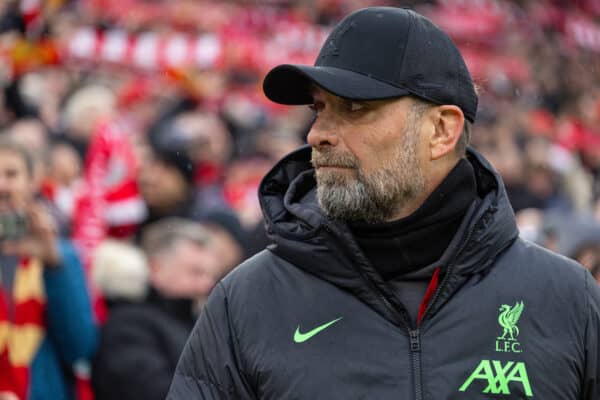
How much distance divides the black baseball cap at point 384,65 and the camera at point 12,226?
240 centimetres

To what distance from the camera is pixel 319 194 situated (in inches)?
128

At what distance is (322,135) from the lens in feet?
10.6

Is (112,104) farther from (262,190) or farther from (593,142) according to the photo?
(262,190)

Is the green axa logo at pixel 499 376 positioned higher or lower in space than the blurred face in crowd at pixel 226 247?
higher

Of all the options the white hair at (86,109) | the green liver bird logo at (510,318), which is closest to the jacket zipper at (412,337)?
the green liver bird logo at (510,318)

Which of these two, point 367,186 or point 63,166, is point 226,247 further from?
point 367,186

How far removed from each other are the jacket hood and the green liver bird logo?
119 millimetres

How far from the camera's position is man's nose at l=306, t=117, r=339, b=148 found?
3223 millimetres

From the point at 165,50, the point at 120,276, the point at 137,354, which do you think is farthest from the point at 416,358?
the point at 165,50

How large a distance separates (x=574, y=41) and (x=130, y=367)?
24892 mm

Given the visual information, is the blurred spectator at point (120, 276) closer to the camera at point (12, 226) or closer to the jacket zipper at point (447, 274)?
the camera at point (12, 226)

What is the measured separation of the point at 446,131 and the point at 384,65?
0.25m

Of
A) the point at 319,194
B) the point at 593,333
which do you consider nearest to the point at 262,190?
the point at 319,194

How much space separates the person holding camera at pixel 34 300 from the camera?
5.46 meters
